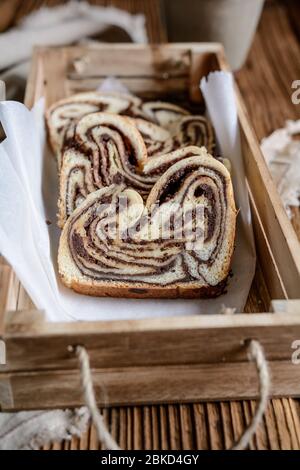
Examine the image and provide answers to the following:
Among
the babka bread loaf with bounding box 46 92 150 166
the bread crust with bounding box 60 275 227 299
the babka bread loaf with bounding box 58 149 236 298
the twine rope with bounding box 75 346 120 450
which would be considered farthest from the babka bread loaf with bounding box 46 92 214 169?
the twine rope with bounding box 75 346 120 450

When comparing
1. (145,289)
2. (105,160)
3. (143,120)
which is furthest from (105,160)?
(145,289)

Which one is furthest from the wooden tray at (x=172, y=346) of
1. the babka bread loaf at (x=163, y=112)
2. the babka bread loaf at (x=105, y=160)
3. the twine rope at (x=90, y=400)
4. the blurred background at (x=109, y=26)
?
the blurred background at (x=109, y=26)

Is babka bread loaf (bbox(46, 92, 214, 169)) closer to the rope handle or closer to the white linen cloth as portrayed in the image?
the white linen cloth

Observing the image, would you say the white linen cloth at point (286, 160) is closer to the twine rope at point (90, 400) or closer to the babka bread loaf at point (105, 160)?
the babka bread loaf at point (105, 160)

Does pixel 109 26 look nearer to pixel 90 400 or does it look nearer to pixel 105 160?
pixel 105 160

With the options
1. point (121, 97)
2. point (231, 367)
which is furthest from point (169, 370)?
point (121, 97)
